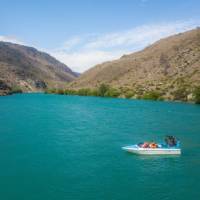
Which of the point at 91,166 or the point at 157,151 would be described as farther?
the point at 157,151

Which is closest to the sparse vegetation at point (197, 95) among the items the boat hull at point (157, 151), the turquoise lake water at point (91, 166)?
the turquoise lake water at point (91, 166)

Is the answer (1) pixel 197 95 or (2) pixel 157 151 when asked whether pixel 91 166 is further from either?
(1) pixel 197 95

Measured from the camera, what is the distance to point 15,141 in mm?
69625

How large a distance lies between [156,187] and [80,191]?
9767 millimetres

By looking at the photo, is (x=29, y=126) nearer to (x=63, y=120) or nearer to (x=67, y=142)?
(x=63, y=120)

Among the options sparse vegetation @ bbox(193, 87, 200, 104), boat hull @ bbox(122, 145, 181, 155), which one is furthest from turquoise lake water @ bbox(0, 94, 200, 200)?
sparse vegetation @ bbox(193, 87, 200, 104)

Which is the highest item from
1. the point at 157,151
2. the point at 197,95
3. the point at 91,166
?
the point at 197,95

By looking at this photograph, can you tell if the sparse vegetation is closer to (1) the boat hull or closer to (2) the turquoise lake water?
(2) the turquoise lake water

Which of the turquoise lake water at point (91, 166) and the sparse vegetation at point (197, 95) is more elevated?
the sparse vegetation at point (197, 95)

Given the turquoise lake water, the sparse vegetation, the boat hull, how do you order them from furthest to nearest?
the sparse vegetation, the boat hull, the turquoise lake water

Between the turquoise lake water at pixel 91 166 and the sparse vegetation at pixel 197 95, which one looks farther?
the sparse vegetation at pixel 197 95

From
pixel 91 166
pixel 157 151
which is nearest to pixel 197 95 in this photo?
pixel 157 151

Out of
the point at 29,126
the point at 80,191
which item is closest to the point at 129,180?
the point at 80,191

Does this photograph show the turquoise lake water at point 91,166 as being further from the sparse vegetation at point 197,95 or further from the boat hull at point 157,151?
the sparse vegetation at point 197,95
